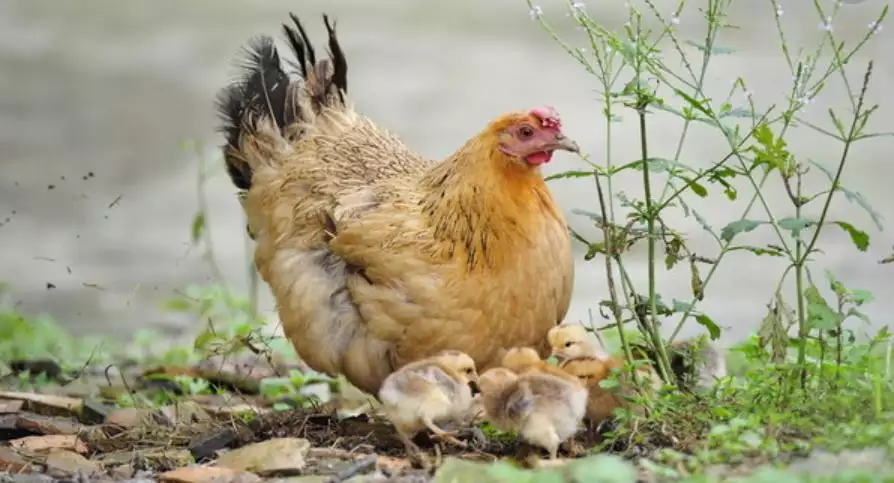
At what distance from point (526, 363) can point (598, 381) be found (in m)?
0.25

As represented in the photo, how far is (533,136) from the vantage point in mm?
4371

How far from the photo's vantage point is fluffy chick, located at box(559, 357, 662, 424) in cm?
404

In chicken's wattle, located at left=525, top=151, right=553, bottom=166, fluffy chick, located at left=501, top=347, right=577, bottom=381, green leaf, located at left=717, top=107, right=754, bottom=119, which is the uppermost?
green leaf, located at left=717, top=107, right=754, bottom=119

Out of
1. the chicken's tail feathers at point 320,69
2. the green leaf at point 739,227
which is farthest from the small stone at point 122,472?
the green leaf at point 739,227

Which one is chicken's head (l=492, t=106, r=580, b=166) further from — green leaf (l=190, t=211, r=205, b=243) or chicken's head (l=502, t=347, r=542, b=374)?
green leaf (l=190, t=211, r=205, b=243)

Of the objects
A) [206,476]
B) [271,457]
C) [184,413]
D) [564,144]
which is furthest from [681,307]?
[184,413]

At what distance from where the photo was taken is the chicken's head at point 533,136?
4344 millimetres

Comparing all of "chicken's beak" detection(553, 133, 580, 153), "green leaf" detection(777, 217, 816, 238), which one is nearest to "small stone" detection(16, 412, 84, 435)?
Answer: "chicken's beak" detection(553, 133, 580, 153)

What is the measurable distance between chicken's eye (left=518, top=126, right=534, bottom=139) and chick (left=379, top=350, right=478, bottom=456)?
2.87 ft

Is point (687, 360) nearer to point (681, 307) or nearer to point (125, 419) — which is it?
point (681, 307)

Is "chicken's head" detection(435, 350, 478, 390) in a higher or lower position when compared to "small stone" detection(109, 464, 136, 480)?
higher

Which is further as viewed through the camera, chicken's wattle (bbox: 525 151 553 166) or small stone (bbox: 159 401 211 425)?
small stone (bbox: 159 401 211 425)

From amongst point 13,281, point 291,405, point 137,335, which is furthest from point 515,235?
point 13,281

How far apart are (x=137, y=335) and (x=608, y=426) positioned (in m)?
3.59
